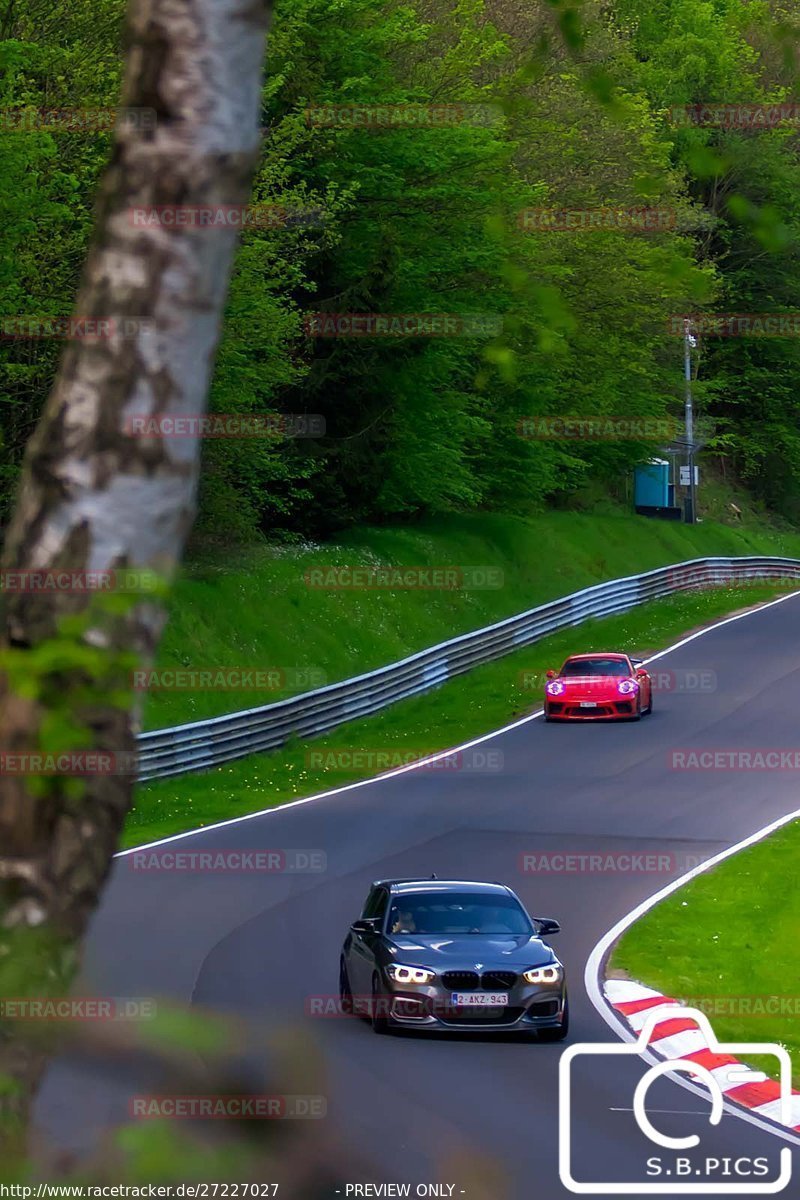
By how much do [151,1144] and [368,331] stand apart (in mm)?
46239

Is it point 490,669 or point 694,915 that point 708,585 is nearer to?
point 490,669

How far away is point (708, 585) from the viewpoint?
206ft

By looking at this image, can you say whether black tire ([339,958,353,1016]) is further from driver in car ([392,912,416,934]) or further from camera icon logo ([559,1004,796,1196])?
camera icon logo ([559,1004,796,1196])

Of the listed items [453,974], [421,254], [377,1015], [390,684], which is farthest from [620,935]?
[421,254]

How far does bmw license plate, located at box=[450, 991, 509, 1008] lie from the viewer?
14336 millimetres

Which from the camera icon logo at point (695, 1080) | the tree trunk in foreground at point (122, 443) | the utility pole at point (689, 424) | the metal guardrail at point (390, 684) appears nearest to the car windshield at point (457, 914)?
the camera icon logo at point (695, 1080)

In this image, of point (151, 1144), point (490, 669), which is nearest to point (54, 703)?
point (151, 1144)

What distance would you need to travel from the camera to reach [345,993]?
15.2m

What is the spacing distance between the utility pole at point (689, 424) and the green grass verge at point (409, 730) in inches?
420

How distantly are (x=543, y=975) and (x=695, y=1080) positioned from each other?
184cm

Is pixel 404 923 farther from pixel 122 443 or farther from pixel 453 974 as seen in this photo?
pixel 122 443

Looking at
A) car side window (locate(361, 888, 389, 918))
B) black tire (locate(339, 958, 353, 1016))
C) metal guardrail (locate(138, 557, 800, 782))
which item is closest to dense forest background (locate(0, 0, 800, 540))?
metal guardrail (locate(138, 557, 800, 782))

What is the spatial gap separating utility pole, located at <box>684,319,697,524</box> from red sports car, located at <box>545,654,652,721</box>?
2808cm

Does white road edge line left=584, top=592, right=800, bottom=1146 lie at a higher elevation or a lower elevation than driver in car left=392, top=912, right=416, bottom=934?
lower
